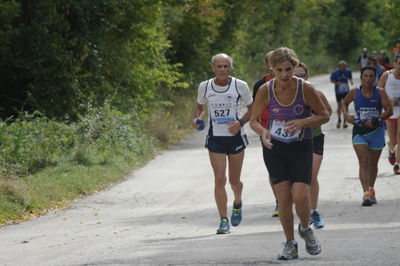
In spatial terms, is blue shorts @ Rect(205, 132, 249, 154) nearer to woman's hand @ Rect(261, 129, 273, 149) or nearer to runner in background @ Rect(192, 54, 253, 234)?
runner in background @ Rect(192, 54, 253, 234)

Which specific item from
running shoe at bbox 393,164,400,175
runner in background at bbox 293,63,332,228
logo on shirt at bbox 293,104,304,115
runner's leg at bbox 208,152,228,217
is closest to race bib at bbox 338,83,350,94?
running shoe at bbox 393,164,400,175

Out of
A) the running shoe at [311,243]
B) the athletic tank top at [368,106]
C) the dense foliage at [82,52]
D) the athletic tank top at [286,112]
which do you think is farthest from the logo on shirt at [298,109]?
the dense foliage at [82,52]

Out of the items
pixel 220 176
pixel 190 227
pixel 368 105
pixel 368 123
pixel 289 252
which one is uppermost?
pixel 368 105

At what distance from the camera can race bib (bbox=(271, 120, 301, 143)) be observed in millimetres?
8164

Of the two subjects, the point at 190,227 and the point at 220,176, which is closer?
the point at 220,176

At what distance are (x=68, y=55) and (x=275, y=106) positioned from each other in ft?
45.6

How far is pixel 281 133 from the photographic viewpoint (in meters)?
8.19

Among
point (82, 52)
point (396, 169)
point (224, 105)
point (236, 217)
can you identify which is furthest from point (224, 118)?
Answer: point (82, 52)

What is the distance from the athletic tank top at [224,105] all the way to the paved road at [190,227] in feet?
3.96

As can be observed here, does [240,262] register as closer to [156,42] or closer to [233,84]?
[233,84]

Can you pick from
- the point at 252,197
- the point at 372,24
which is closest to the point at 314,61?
the point at 372,24

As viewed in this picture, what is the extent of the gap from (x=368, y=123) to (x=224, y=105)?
9.65ft

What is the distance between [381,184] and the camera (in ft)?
51.1

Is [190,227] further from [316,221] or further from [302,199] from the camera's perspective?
[302,199]
